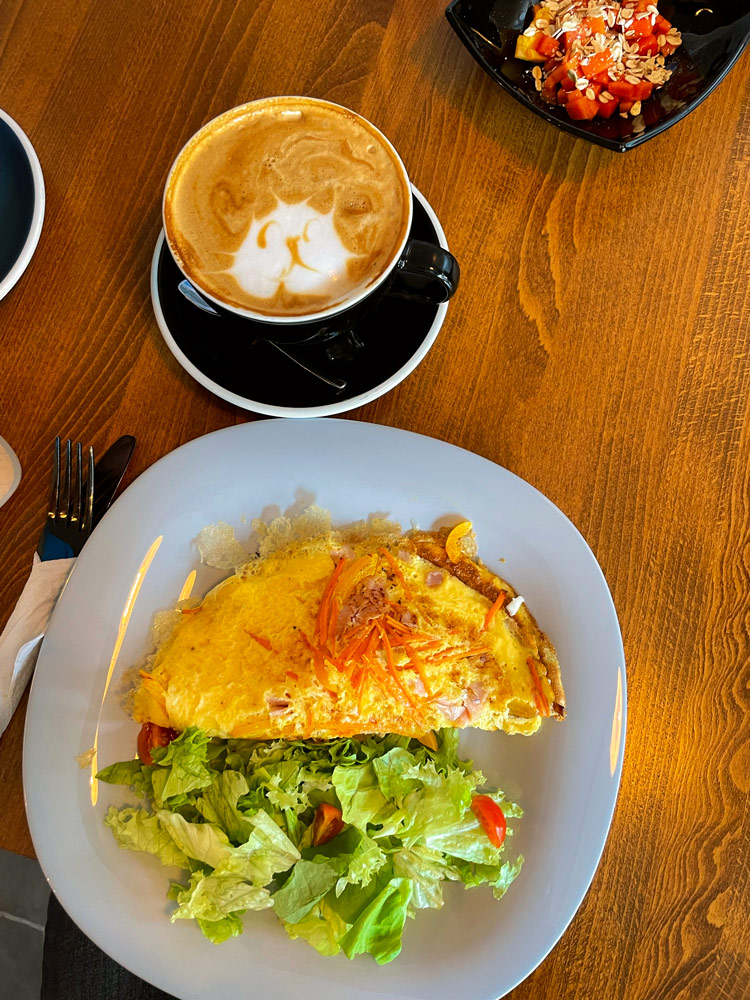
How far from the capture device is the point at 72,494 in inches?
47.9

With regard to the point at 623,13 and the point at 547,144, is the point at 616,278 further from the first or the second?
the point at 623,13

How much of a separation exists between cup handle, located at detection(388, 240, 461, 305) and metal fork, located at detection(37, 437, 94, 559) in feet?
2.00

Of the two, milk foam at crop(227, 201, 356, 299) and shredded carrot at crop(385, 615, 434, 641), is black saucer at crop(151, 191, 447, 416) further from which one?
shredded carrot at crop(385, 615, 434, 641)

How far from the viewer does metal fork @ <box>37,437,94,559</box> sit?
121 centimetres

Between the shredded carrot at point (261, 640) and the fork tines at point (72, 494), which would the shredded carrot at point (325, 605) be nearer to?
the shredded carrot at point (261, 640)

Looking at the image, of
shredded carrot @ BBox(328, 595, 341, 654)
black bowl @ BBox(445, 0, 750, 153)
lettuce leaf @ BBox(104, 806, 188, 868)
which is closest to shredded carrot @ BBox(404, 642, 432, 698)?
shredded carrot @ BBox(328, 595, 341, 654)

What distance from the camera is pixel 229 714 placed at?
1176 millimetres

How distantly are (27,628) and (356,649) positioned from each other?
1.79 feet

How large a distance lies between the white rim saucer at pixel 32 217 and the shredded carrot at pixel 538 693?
1060 mm

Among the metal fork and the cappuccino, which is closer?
the cappuccino

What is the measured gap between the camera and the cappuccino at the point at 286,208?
1048 millimetres

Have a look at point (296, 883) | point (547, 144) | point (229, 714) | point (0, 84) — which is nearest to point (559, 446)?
point (547, 144)

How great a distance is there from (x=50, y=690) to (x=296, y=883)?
0.50 metres

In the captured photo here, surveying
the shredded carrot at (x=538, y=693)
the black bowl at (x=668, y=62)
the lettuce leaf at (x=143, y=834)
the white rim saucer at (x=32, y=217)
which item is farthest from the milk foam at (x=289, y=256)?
the lettuce leaf at (x=143, y=834)
